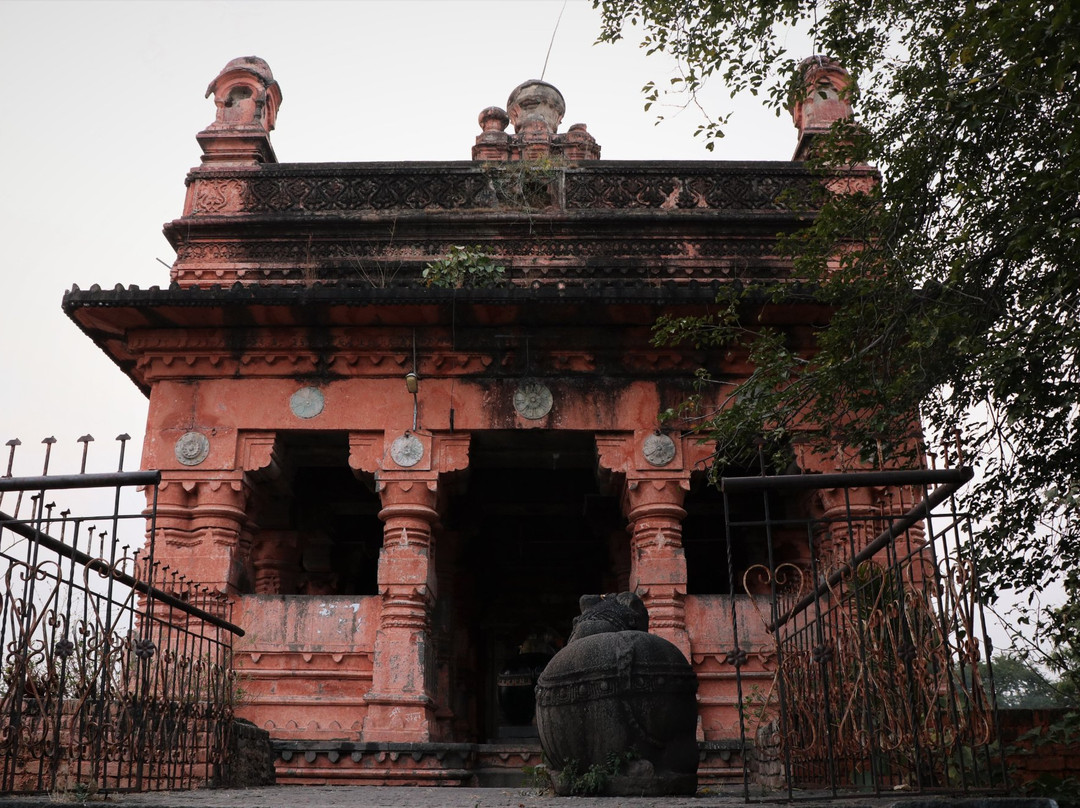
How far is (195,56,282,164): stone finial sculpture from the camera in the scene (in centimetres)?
1212

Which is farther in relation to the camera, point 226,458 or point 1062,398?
point 226,458

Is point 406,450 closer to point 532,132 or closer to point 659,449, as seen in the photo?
point 659,449

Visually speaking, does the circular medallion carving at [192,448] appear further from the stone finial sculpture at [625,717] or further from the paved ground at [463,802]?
the stone finial sculpture at [625,717]

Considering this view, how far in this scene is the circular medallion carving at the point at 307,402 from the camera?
10.1m

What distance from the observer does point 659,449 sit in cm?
995

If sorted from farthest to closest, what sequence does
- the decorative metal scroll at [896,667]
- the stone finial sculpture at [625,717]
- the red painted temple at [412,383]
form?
1. the red painted temple at [412,383]
2. the stone finial sculpture at [625,717]
3. the decorative metal scroll at [896,667]

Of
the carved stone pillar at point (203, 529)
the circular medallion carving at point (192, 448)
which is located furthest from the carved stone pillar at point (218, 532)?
the circular medallion carving at point (192, 448)

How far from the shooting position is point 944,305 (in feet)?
21.8

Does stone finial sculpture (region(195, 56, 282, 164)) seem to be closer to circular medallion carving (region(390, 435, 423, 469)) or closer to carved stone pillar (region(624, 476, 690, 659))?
circular medallion carving (region(390, 435, 423, 469))

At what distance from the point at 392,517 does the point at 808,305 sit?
174 inches

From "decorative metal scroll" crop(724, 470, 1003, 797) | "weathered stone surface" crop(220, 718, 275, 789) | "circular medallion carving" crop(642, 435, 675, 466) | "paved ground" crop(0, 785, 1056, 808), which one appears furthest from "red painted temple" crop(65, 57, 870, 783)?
"decorative metal scroll" crop(724, 470, 1003, 797)

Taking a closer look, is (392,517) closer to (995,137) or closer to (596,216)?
(596,216)

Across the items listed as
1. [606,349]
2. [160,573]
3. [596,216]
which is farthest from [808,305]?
[160,573]

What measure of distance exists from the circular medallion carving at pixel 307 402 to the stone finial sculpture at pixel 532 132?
4115mm
